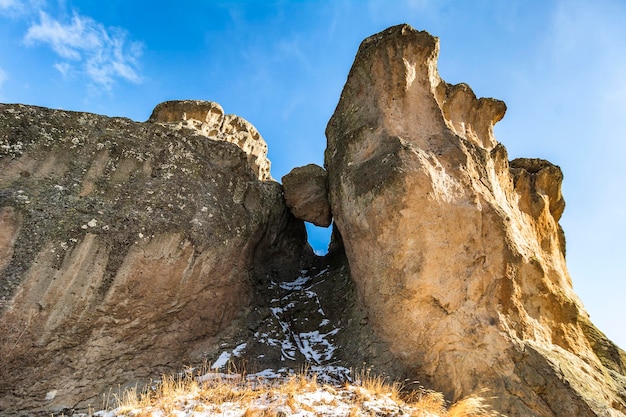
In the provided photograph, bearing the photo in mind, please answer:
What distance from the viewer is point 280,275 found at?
39.9ft

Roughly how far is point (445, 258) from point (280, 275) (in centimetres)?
500

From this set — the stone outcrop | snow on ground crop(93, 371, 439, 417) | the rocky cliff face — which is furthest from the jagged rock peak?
snow on ground crop(93, 371, 439, 417)

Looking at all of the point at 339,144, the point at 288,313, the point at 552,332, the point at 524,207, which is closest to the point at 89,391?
the point at 288,313

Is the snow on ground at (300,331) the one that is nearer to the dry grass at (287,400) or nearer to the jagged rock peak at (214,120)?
the dry grass at (287,400)

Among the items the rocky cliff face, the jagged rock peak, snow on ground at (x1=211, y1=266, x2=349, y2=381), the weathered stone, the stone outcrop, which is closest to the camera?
the stone outcrop

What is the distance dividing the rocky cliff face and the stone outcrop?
0.10 feet

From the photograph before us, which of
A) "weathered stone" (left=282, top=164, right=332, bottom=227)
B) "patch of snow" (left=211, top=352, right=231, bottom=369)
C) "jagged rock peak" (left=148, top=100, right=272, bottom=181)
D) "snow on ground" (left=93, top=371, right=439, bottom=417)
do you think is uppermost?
"jagged rock peak" (left=148, top=100, right=272, bottom=181)

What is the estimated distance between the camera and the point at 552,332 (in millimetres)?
8977

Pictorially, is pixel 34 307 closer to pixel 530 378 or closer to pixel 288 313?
pixel 288 313

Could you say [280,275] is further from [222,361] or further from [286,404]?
[286,404]

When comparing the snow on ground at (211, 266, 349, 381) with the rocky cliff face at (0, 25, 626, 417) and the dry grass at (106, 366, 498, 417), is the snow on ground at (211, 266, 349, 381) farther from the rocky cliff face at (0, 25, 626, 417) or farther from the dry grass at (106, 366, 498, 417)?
the dry grass at (106, 366, 498, 417)

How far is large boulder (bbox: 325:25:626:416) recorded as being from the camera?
7.71m

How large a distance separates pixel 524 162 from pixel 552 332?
6800 mm

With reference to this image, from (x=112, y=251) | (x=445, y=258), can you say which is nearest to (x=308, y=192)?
(x=445, y=258)
